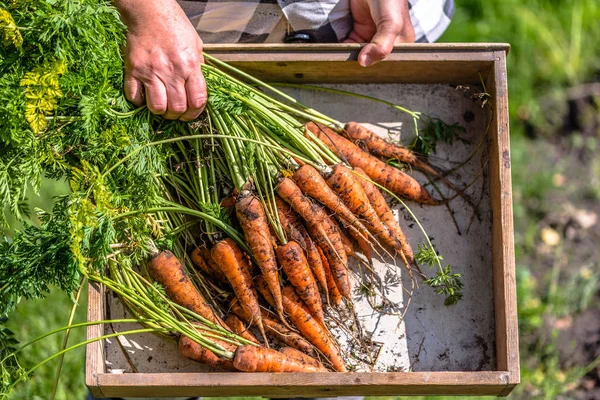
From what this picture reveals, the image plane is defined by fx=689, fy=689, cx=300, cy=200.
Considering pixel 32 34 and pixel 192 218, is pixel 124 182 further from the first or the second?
pixel 32 34

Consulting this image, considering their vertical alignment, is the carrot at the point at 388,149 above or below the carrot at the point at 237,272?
above

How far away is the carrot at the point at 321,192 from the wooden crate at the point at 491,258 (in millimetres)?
416

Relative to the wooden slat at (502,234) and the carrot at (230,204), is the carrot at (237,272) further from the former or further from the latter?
the wooden slat at (502,234)

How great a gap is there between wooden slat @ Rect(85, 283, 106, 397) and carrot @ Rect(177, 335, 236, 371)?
25cm

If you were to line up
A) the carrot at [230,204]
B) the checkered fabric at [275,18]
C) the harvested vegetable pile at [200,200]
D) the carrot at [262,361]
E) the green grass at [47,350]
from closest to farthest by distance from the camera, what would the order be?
the harvested vegetable pile at [200,200] < the carrot at [262,361] < the carrot at [230,204] < the checkered fabric at [275,18] < the green grass at [47,350]

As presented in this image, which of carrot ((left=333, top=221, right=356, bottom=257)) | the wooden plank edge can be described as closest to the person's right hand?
the wooden plank edge

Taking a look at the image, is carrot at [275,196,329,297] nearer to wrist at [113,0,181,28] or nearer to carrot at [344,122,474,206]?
carrot at [344,122,474,206]

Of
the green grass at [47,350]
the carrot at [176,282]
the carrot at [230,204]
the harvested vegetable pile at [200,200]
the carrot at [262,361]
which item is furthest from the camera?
the green grass at [47,350]

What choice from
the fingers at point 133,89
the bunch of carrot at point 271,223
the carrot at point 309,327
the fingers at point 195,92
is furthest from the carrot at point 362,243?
the fingers at point 133,89

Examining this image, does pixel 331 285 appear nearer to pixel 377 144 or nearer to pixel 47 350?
pixel 377 144

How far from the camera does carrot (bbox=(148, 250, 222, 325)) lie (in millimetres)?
2203

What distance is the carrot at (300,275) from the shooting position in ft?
7.44

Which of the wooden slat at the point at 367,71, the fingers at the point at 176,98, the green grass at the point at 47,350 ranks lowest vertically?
the green grass at the point at 47,350

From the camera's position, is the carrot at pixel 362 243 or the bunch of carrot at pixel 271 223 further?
the carrot at pixel 362 243
